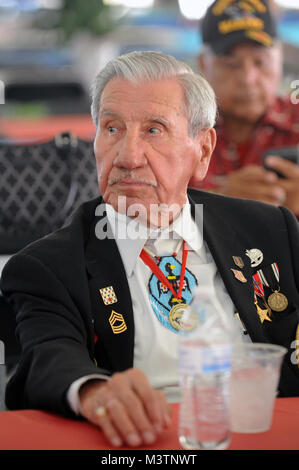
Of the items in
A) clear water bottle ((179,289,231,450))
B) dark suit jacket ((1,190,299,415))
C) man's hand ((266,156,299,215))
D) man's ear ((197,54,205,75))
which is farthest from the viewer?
man's ear ((197,54,205,75))

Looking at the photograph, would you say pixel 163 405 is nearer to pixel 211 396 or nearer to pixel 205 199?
pixel 211 396

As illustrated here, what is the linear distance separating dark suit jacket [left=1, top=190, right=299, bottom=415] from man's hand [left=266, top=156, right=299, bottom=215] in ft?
2.50

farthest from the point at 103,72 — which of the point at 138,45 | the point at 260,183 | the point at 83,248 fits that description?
the point at 138,45

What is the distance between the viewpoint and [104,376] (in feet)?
3.23

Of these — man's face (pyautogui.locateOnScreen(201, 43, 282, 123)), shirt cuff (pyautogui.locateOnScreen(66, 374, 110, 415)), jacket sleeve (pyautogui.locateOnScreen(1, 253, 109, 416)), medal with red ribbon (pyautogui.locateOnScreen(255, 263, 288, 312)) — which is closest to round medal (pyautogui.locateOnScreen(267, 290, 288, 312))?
medal with red ribbon (pyautogui.locateOnScreen(255, 263, 288, 312))

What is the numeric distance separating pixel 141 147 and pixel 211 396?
0.67m

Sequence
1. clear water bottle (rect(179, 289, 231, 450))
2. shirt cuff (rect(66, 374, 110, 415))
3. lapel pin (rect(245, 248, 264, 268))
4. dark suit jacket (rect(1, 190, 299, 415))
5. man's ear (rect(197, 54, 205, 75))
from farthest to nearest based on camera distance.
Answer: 1. man's ear (rect(197, 54, 205, 75))
2. lapel pin (rect(245, 248, 264, 268))
3. dark suit jacket (rect(1, 190, 299, 415))
4. shirt cuff (rect(66, 374, 110, 415))
5. clear water bottle (rect(179, 289, 231, 450))

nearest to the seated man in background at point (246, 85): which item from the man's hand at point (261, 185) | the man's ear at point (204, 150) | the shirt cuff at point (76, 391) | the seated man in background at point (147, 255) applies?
the man's hand at point (261, 185)

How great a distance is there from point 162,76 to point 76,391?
0.74m

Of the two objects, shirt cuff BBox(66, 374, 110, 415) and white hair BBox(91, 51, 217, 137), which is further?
white hair BBox(91, 51, 217, 137)

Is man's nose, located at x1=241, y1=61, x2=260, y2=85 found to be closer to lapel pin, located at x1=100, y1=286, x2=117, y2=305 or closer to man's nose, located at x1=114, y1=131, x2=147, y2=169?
man's nose, located at x1=114, y1=131, x2=147, y2=169

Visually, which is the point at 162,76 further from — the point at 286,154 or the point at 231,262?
the point at 286,154

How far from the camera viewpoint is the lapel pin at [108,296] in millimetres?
1303

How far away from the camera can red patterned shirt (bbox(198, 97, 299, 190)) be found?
8.95 ft
